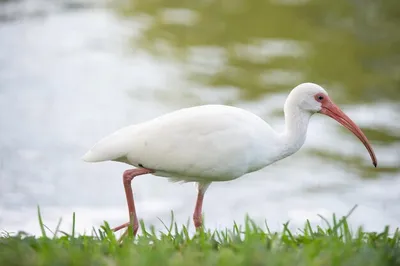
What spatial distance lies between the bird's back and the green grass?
55 cm

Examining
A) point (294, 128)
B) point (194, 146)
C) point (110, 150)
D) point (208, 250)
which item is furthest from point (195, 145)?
point (208, 250)

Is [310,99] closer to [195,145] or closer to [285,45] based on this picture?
[195,145]

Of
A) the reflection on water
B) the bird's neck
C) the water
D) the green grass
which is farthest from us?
the reflection on water

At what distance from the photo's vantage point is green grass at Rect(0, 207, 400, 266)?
450 cm

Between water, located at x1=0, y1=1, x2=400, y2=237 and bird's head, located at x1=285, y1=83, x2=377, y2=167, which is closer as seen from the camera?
bird's head, located at x1=285, y1=83, x2=377, y2=167

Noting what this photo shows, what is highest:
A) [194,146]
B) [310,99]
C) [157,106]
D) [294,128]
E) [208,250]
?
[157,106]

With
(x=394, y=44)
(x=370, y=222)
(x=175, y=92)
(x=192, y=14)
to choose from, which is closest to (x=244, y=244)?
(x=370, y=222)

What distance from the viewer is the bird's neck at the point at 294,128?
21.9 feet

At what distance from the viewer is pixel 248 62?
61.5ft

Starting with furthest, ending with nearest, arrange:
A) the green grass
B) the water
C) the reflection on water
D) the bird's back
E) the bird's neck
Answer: the reflection on water
the water
the bird's neck
the bird's back
the green grass

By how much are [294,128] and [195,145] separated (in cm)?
87

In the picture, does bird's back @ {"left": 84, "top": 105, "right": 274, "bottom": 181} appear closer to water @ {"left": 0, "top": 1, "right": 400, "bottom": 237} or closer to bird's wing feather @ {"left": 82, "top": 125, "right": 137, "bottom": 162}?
bird's wing feather @ {"left": 82, "top": 125, "right": 137, "bottom": 162}

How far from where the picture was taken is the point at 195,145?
6.26m

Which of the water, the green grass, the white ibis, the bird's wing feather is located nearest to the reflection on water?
the water
